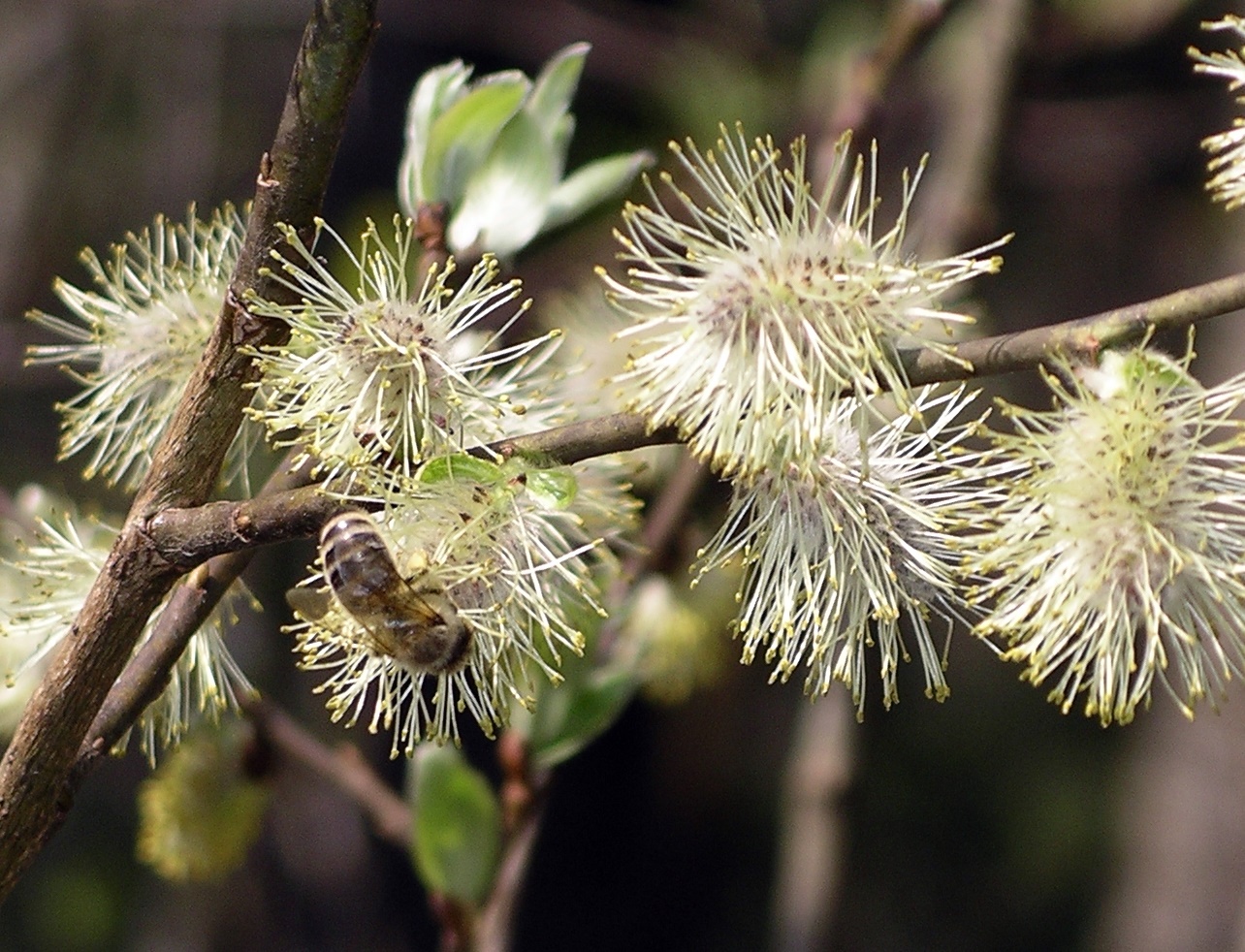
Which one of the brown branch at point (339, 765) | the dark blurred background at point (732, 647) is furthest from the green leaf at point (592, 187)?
the dark blurred background at point (732, 647)

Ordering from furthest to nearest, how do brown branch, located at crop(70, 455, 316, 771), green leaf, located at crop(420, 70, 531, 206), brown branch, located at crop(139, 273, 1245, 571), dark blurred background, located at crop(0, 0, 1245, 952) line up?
dark blurred background, located at crop(0, 0, 1245, 952) → green leaf, located at crop(420, 70, 531, 206) → brown branch, located at crop(70, 455, 316, 771) → brown branch, located at crop(139, 273, 1245, 571)

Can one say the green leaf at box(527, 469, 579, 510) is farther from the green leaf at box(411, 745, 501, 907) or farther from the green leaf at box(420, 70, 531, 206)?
the green leaf at box(411, 745, 501, 907)

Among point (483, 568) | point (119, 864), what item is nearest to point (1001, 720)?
point (119, 864)

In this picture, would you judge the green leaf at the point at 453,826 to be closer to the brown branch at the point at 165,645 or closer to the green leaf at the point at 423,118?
the brown branch at the point at 165,645

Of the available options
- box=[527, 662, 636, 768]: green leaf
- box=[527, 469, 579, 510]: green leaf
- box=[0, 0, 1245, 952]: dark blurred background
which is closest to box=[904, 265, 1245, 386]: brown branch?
box=[527, 469, 579, 510]: green leaf

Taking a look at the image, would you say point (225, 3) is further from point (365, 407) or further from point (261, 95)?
point (365, 407)

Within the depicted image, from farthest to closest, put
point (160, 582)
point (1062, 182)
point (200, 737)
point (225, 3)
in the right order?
point (1062, 182), point (225, 3), point (200, 737), point (160, 582)

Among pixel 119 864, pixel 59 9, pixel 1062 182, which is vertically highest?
pixel 1062 182
